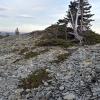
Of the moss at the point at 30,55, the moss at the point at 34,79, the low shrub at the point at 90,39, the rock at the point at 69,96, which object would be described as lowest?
the rock at the point at 69,96

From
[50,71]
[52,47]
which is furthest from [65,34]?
[50,71]

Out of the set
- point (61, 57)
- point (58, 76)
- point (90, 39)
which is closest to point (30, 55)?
point (61, 57)

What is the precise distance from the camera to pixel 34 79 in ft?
64.4

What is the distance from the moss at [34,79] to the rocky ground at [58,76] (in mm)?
450

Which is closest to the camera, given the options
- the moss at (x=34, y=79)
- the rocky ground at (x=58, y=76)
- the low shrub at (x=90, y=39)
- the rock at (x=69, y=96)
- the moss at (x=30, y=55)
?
the rock at (x=69, y=96)

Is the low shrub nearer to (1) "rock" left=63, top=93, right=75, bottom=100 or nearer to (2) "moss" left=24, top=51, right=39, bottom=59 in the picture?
(2) "moss" left=24, top=51, right=39, bottom=59

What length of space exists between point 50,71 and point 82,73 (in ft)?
10.1

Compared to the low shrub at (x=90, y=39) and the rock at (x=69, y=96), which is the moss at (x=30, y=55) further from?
the rock at (x=69, y=96)

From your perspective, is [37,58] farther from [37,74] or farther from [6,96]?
[6,96]

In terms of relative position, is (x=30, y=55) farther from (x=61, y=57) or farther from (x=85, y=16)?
(x=85, y=16)

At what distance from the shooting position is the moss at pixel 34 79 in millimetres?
18625

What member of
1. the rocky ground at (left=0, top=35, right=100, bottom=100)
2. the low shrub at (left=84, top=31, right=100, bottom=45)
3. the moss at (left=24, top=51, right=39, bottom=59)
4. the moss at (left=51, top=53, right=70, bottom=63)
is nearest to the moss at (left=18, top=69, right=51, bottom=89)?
the rocky ground at (left=0, top=35, right=100, bottom=100)

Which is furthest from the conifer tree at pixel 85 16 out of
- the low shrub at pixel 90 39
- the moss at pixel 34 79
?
the moss at pixel 34 79

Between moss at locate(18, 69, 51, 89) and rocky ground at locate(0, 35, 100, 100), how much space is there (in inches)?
17.7
